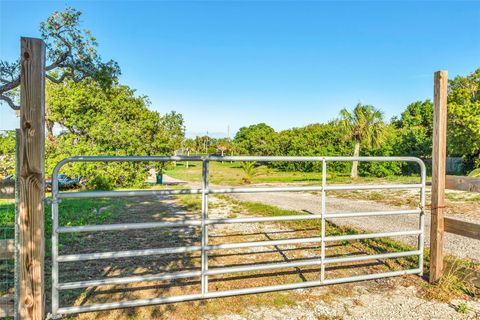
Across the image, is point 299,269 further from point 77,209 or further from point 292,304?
point 77,209

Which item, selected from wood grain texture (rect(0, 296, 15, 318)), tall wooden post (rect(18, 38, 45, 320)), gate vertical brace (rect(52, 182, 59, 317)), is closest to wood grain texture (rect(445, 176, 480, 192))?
gate vertical brace (rect(52, 182, 59, 317))

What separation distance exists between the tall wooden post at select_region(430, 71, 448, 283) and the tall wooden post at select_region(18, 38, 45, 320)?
13.1ft

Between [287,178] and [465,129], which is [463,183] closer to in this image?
[465,129]

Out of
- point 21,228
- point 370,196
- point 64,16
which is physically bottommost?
point 370,196

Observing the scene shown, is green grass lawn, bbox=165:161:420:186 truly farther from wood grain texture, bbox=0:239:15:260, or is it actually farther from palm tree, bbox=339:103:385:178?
wood grain texture, bbox=0:239:15:260

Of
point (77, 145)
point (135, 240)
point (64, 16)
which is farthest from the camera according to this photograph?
point (77, 145)

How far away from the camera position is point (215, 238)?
574 cm

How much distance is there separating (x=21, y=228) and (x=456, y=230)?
4.31 metres

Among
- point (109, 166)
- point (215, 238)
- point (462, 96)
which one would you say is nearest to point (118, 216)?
point (215, 238)

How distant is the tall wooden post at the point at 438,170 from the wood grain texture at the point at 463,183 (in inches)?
4.9

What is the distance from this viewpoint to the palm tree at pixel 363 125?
20938mm

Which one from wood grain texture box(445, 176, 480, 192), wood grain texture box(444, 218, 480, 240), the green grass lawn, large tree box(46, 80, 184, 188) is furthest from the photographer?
the green grass lawn

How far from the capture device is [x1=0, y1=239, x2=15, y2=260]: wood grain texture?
8.50 ft

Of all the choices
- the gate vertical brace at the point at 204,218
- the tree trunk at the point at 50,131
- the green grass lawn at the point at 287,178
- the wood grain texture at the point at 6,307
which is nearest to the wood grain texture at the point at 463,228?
the gate vertical brace at the point at 204,218
